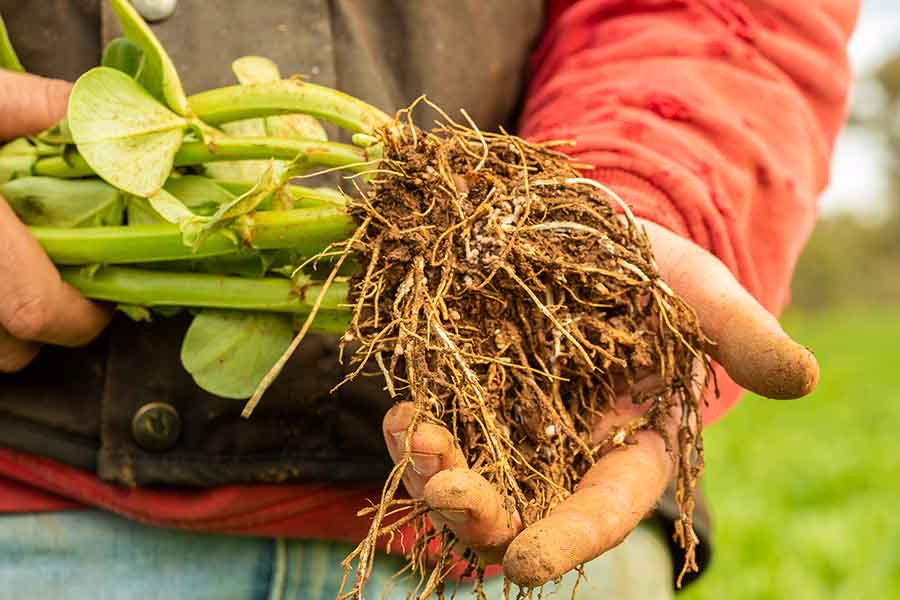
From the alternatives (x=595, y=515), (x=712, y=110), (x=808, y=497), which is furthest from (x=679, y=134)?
(x=808, y=497)

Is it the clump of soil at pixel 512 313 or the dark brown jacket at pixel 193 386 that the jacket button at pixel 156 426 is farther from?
the clump of soil at pixel 512 313

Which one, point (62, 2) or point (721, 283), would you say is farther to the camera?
point (62, 2)

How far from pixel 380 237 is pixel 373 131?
0.43ft

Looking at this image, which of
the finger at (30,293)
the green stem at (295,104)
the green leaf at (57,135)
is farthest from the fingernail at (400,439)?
the green leaf at (57,135)

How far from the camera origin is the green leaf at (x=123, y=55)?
127 cm

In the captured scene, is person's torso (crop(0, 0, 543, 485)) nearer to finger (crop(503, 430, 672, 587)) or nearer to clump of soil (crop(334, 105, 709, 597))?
clump of soil (crop(334, 105, 709, 597))

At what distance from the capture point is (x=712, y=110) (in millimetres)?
1430

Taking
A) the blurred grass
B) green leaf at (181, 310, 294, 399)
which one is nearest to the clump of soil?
green leaf at (181, 310, 294, 399)

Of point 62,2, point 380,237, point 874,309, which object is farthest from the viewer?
point 874,309

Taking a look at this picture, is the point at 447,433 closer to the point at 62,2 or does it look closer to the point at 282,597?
the point at 282,597

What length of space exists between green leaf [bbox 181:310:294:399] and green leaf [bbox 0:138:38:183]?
1.01ft

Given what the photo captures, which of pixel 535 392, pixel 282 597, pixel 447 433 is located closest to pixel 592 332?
pixel 535 392

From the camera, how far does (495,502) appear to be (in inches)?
38.6

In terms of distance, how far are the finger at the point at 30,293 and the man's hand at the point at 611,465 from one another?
17.8 inches
